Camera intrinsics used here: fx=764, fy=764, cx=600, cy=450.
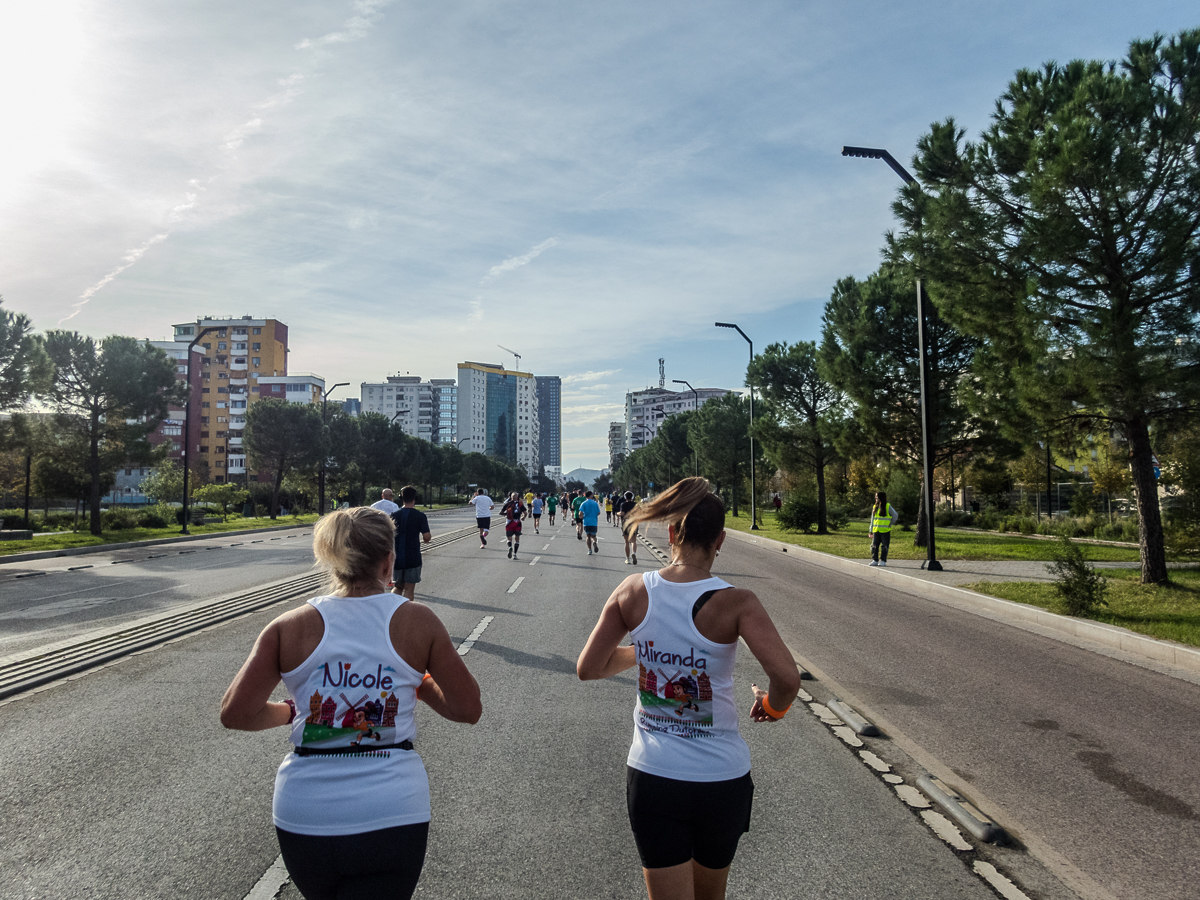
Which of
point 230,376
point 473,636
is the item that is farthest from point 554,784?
point 230,376

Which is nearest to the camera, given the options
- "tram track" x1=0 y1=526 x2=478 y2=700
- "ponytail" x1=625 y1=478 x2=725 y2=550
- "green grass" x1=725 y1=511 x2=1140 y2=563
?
"ponytail" x1=625 y1=478 x2=725 y2=550

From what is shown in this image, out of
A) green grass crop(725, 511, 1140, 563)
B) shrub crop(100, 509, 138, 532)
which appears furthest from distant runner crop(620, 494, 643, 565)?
shrub crop(100, 509, 138, 532)

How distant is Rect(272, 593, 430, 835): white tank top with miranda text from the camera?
2143 millimetres

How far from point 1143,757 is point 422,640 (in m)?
5.73

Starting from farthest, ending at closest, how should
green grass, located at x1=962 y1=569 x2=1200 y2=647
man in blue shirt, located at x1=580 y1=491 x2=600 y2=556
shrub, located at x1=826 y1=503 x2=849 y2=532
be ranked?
shrub, located at x1=826 y1=503 x2=849 y2=532 < man in blue shirt, located at x1=580 y1=491 x2=600 y2=556 < green grass, located at x1=962 y1=569 x2=1200 y2=647

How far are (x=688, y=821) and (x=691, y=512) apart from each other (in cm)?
100

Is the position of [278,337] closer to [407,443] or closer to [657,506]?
[407,443]

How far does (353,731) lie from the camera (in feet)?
7.25

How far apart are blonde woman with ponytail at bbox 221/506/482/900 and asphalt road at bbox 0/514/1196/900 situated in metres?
1.59

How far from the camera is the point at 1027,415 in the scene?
14.9 metres

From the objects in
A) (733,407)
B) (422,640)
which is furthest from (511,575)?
(733,407)

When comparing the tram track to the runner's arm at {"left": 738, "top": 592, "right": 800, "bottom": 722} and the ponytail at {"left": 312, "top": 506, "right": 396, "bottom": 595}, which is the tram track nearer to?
the ponytail at {"left": 312, "top": 506, "right": 396, "bottom": 595}

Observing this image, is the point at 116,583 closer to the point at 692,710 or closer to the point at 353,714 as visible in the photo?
the point at 353,714

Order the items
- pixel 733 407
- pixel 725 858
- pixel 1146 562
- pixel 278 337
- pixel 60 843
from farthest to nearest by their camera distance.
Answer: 1. pixel 278 337
2. pixel 733 407
3. pixel 1146 562
4. pixel 60 843
5. pixel 725 858
